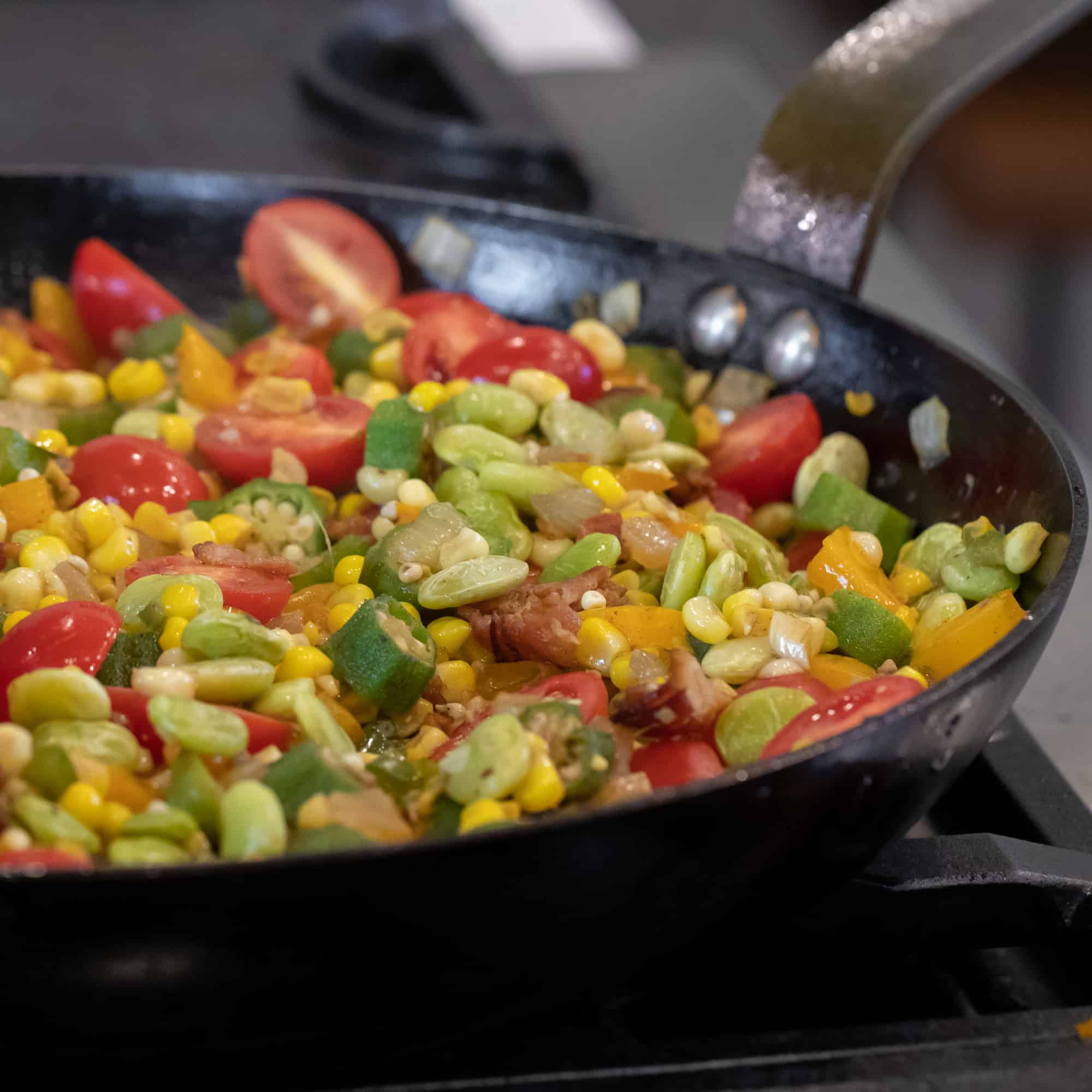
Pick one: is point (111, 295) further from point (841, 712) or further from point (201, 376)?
point (841, 712)

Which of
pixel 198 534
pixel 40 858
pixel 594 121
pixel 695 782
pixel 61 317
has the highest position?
pixel 695 782

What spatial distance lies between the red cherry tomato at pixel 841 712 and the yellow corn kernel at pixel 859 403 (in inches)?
21.0

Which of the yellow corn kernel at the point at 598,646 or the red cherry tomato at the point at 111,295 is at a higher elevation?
the yellow corn kernel at the point at 598,646

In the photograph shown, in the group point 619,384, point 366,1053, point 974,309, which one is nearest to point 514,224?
point 619,384

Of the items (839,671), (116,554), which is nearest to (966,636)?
(839,671)

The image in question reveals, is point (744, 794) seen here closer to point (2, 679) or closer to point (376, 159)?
point (2, 679)

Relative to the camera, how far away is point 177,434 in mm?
1404

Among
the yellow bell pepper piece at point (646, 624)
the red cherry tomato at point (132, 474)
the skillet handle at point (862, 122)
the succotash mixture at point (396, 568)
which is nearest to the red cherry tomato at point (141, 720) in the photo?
the succotash mixture at point (396, 568)

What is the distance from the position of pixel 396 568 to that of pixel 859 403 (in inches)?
23.1

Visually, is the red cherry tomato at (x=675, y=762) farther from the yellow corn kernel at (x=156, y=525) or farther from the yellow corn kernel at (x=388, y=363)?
the yellow corn kernel at (x=388, y=363)

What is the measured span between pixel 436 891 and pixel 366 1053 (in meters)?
0.19

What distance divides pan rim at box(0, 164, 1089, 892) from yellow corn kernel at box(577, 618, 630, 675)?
31 centimetres

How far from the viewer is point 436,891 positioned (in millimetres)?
719

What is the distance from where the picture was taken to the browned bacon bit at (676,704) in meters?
0.98
